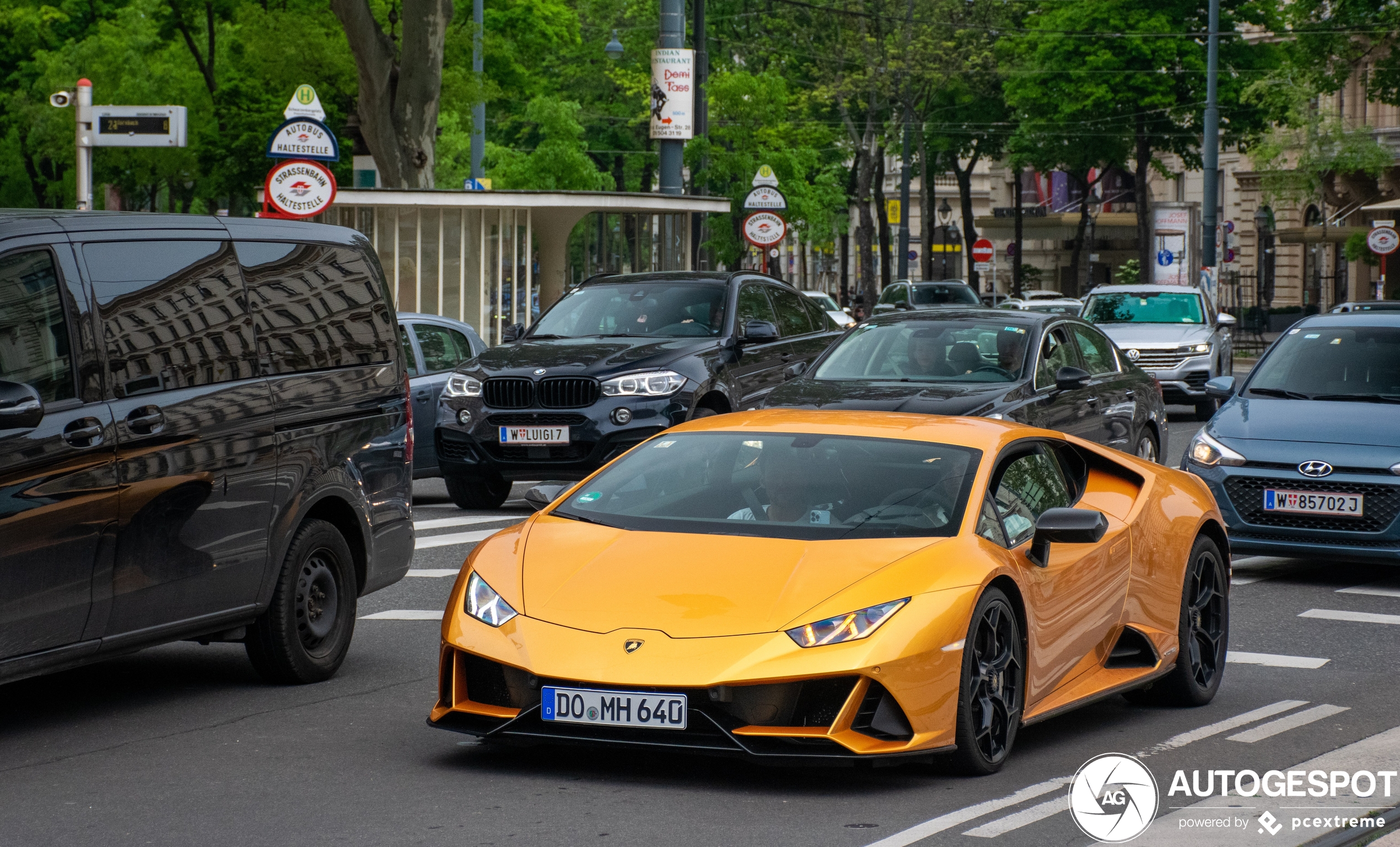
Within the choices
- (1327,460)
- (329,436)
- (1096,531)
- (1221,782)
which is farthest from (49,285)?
(1327,460)

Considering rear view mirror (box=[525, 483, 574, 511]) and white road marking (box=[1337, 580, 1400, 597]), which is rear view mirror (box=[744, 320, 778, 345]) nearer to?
white road marking (box=[1337, 580, 1400, 597])

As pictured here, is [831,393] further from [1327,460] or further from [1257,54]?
[1257,54]

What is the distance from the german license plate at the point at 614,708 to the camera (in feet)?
19.0

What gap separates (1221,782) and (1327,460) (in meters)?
5.63

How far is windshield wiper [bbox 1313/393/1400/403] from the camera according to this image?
12188 mm

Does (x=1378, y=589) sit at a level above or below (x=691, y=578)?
below

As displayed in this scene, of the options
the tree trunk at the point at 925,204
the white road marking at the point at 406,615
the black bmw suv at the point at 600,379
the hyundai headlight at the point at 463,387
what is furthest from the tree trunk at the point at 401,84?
the tree trunk at the point at 925,204

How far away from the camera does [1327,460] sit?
11.5 metres

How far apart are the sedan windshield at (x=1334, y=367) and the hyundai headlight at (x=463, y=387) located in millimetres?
5509

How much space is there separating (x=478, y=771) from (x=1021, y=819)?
1.73 metres

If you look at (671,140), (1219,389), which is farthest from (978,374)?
(671,140)

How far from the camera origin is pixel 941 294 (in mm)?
46281

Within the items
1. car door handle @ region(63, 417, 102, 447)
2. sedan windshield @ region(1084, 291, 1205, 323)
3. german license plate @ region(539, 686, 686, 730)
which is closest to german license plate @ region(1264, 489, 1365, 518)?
german license plate @ region(539, 686, 686, 730)

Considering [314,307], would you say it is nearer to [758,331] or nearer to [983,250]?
[758,331]
